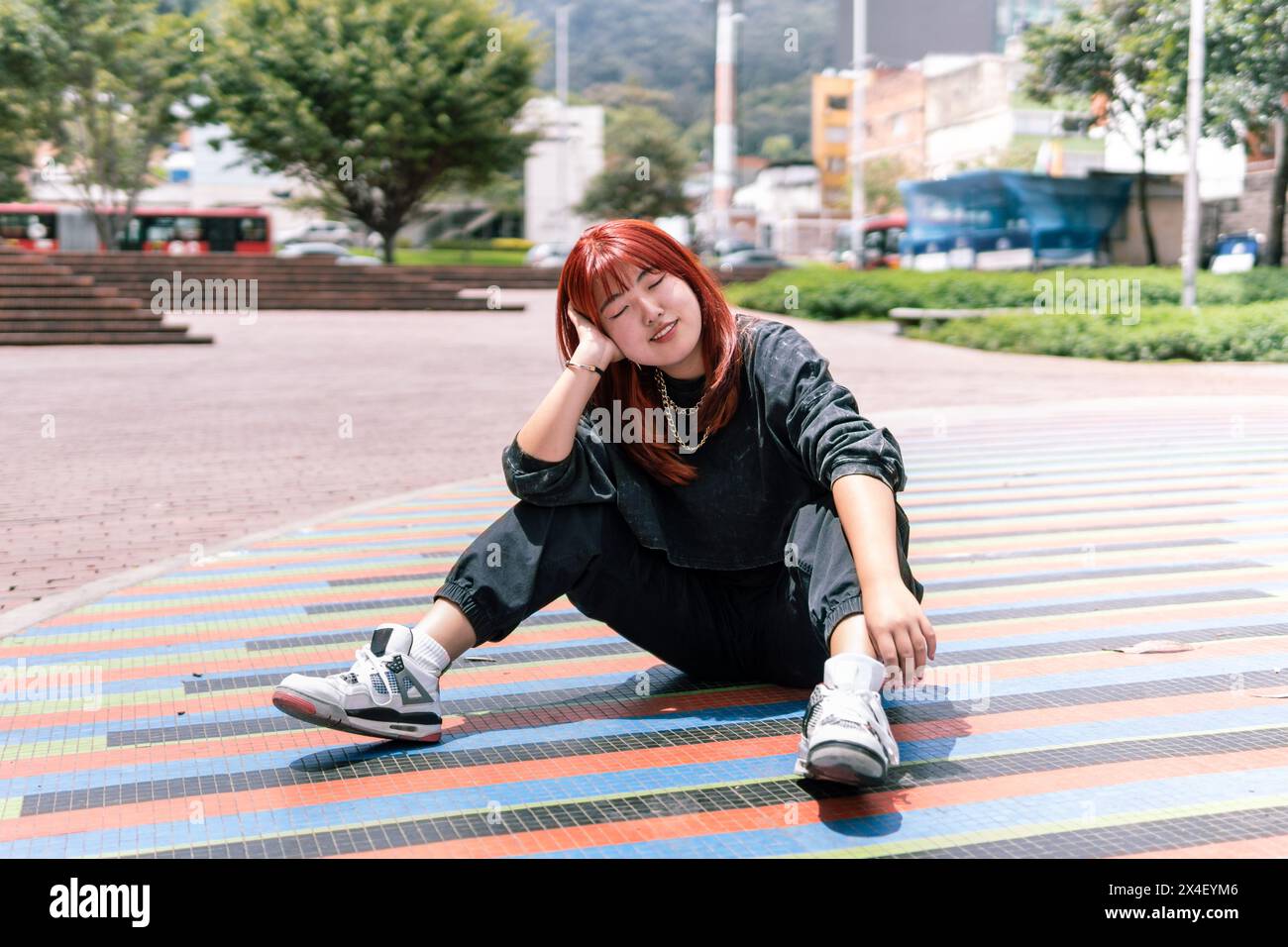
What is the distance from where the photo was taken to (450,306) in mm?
26422

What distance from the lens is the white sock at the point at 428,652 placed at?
2803 mm

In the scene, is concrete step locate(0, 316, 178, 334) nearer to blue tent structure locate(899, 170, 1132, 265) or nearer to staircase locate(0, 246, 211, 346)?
staircase locate(0, 246, 211, 346)

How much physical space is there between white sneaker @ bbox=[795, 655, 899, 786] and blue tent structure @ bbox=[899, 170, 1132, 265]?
26064 mm

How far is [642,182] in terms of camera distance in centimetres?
4991

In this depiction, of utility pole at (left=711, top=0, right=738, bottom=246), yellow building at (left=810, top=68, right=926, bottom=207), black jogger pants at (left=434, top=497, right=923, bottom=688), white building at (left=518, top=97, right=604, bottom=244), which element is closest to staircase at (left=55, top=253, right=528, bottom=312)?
utility pole at (left=711, top=0, right=738, bottom=246)

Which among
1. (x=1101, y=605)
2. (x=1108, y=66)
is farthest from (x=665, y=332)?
(x=1108, y=66)

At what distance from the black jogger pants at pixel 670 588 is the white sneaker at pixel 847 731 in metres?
0.13

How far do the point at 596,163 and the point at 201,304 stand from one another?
121 feet

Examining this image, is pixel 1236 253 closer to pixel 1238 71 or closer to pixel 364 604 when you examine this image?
pixel 1238 71

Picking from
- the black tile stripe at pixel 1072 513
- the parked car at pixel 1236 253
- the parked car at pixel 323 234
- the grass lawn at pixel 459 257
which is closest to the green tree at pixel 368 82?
the grass lawn at pixel 459 257

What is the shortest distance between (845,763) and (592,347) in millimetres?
1013

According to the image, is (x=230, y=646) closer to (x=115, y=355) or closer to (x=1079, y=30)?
(x=115, y=355)

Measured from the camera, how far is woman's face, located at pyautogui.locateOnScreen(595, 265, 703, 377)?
9.08 feet
